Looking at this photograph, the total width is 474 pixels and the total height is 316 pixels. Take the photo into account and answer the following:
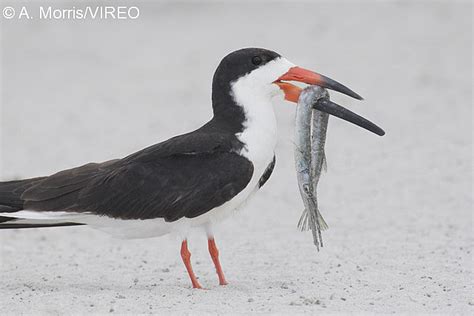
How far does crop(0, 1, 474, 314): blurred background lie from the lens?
5969 millimetres

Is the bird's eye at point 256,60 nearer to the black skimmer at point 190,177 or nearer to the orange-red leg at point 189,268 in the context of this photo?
the black skimmer at point 190,177

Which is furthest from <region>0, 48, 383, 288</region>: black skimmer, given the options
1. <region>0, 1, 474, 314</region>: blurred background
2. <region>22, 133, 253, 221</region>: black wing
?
<region>0, 1, 474, 314</region>: blurred background

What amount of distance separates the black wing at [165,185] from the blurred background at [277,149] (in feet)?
1.69

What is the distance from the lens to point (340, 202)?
28.5ft

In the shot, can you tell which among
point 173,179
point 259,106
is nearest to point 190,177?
point 173,179

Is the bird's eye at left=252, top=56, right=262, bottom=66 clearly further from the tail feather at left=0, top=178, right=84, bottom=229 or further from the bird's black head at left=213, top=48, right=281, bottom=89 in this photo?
the tail feather at left=0, top=178, right=84, bottom=229

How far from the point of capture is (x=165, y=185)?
5.81 m

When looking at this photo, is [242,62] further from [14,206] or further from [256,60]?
[14,206]

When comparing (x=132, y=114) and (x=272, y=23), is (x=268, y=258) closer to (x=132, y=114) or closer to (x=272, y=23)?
(x=132, y=114)

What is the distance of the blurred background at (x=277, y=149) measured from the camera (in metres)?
5.97

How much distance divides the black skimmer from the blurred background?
1.45 feet

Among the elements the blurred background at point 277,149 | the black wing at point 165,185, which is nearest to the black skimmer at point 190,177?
the black wing at point 165,185

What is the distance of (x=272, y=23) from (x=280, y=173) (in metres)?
6.47

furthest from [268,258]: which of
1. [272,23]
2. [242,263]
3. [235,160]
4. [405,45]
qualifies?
[272,23]
